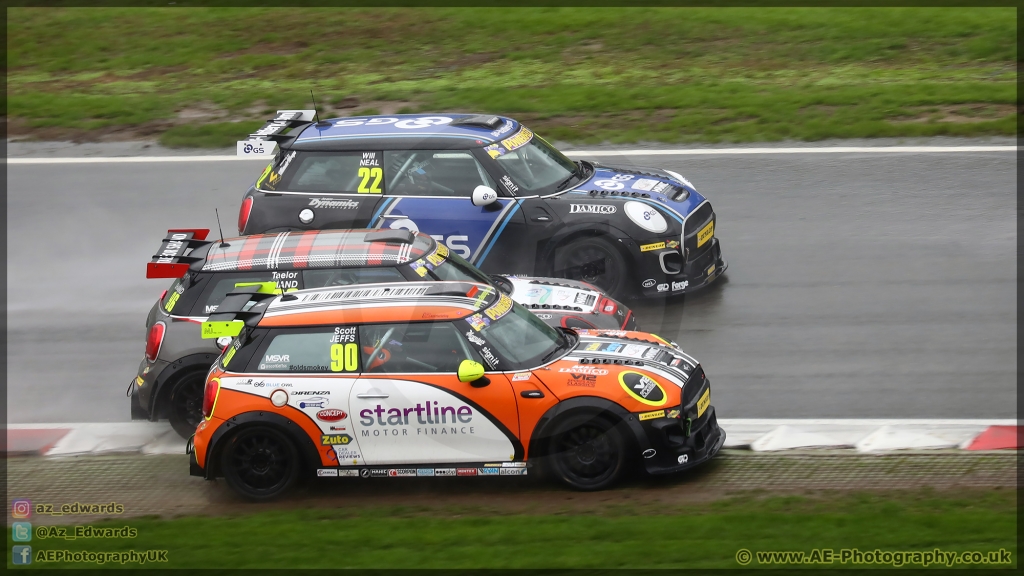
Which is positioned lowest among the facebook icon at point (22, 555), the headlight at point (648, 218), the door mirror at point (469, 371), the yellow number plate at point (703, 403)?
the facebook icon at point (22, 555)

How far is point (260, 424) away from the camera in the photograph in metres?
8.14

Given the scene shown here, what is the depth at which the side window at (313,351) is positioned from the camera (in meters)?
8.13

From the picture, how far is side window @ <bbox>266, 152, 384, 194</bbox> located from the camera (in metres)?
11.4

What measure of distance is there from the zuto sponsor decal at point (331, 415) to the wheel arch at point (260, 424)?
19cm

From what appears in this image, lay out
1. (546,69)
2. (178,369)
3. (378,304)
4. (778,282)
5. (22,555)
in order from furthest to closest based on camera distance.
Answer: (546,69) → (778,282) → (178,369) → (378,304) → (22,555)

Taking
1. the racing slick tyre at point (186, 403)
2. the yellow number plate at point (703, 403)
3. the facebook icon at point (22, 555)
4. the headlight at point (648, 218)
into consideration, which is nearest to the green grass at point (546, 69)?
the headlight at point (648, 218)

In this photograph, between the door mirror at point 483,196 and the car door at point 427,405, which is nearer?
the car door at point 427,405

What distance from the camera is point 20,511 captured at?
27.8 ft

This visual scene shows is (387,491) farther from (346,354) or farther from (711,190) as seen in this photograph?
(711,190)

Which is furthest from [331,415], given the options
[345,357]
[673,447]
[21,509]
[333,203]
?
[333,203]

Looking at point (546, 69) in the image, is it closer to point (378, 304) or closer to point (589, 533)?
point (378, 304)

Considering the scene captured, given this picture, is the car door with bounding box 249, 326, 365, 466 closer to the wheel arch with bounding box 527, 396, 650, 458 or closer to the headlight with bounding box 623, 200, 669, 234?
the wheel arch with bounding box 527, 396, 650, 458

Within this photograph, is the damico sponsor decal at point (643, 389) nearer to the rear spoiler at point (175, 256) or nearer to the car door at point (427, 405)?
the car door at point (427, 405)

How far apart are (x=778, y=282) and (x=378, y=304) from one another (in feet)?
17.0
